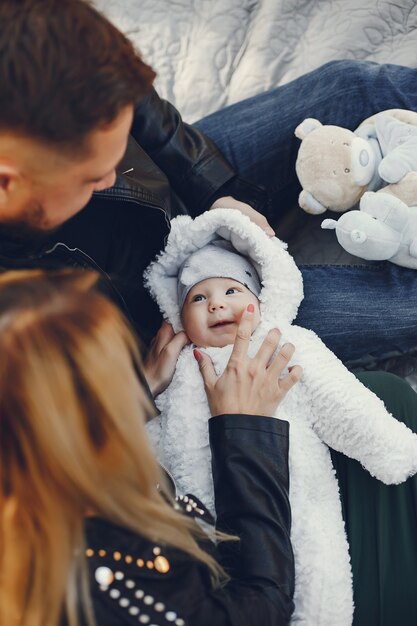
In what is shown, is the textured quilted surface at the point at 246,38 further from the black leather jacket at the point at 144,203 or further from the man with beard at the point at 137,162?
the black leather jacket at the point at 144,203

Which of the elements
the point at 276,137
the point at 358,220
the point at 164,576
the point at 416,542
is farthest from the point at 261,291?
the point at 164,576

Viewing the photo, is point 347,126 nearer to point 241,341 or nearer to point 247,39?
point 247,39

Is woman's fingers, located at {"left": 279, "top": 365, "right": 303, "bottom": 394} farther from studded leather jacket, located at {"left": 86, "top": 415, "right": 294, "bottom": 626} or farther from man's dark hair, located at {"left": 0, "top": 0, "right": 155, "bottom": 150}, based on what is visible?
man's dark hair, located at {"left": 0, "top": 0, "right": 155, "bottom": 150}

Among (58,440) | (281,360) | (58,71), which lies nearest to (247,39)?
(281,360)

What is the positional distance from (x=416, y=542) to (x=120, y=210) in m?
0.68

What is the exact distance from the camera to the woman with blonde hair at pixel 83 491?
1.95ft

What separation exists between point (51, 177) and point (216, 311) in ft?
1.37

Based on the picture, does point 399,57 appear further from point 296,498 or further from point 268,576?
point 268,576

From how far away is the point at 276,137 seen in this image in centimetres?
130

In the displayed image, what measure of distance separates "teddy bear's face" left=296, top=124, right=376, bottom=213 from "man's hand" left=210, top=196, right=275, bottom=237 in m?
0.10

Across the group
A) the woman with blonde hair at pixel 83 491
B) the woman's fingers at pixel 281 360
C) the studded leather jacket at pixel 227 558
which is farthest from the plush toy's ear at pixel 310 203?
the woman with blonde hair at pixel 83 491

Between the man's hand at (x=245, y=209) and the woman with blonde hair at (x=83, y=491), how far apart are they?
543 millimetres

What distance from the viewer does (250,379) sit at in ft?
3.26

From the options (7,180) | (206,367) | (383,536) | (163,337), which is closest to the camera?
(7,180)
